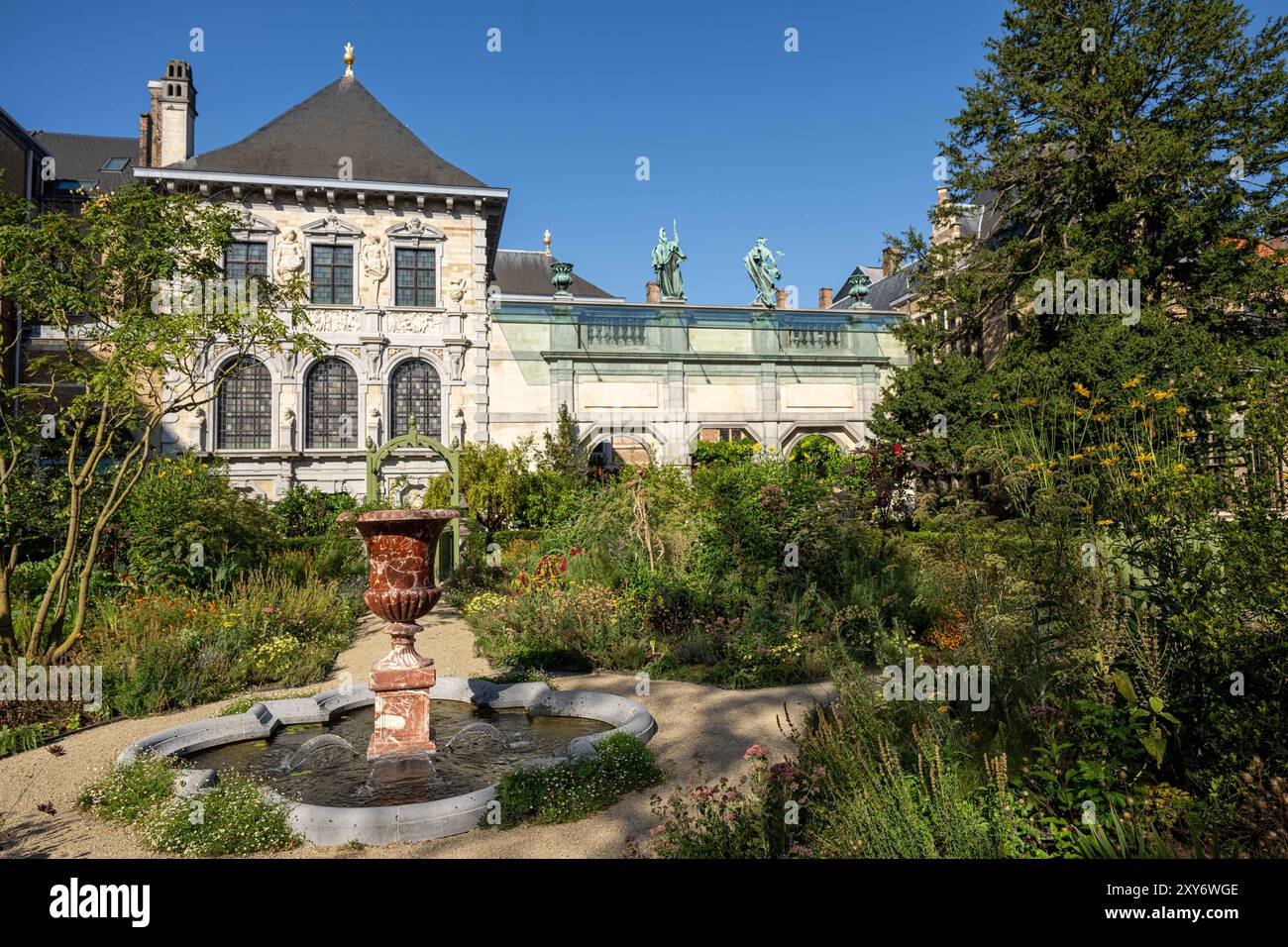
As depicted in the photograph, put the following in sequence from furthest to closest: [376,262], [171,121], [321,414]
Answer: [171,121], [376,262], [321,414]

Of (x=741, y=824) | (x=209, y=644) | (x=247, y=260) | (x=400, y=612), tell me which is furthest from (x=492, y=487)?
(x=741, y=824)

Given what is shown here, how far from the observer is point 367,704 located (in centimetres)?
757

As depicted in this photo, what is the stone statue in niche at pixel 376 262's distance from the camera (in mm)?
21891

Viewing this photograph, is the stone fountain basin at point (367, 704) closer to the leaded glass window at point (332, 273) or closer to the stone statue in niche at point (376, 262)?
the stone statue in niche at point (376, 262)

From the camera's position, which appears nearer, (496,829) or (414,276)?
(496,829)

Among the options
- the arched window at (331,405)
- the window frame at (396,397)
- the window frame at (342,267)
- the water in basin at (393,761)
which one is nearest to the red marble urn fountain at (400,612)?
the water in basin at (393,761)

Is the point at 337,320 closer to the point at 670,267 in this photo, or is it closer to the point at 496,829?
the point at 670,267

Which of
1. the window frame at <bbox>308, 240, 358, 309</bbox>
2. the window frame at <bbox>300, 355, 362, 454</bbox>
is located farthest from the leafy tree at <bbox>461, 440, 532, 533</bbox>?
the window frame at <bbox>308, 240, 358, 309</bbox>

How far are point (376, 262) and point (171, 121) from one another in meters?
7.87

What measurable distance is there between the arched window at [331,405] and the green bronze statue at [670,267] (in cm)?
942

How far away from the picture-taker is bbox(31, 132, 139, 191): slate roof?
26.5m

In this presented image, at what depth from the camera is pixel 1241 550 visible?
352cm
